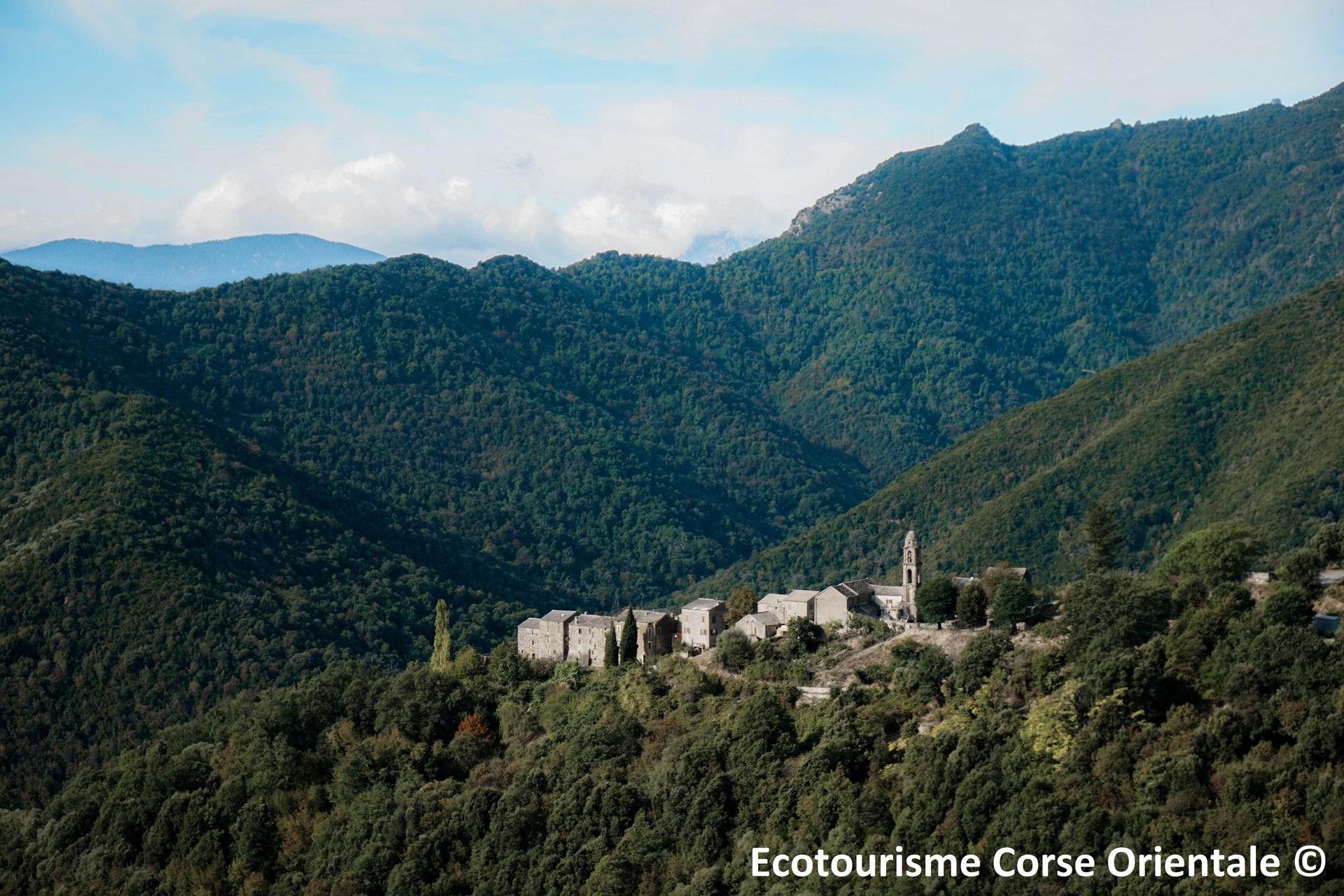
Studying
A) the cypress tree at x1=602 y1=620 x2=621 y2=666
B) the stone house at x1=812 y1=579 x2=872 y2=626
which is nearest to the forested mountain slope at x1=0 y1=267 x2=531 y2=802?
the cypress tree at x1=602 y1=620 x2=621 y2=666

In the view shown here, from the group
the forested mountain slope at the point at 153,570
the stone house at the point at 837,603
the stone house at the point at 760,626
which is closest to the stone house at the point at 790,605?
the stone house at the point at 837,603

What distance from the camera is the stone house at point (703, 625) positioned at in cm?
6956

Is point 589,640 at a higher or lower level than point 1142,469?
lower

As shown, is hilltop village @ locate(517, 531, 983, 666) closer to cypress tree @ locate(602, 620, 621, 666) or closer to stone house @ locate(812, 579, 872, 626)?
stone house @ locate(812, 579, 872, 626)

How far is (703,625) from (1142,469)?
82.8 m

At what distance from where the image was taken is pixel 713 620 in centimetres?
6981

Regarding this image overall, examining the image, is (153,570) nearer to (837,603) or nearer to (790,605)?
(790,605)

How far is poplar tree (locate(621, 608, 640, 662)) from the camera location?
69.6m

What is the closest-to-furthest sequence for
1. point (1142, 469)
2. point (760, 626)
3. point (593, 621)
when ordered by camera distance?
point (760, 626)
point (593, 621)
point (1142, 469)

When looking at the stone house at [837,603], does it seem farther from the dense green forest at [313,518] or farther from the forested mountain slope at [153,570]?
the forested mountain slope at [153,570]

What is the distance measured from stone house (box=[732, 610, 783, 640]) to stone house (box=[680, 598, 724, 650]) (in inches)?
85.1

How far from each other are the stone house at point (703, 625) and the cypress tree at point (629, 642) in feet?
9.45

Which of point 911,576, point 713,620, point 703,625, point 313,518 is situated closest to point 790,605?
point 713,620

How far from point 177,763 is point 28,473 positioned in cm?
6174
